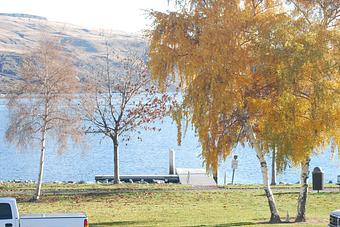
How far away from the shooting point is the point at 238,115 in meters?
26.2

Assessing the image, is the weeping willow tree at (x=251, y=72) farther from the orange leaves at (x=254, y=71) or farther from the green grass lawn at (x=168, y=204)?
the green grass lawn at (x=168, y=204)

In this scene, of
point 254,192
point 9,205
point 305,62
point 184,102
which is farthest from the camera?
point 254,192

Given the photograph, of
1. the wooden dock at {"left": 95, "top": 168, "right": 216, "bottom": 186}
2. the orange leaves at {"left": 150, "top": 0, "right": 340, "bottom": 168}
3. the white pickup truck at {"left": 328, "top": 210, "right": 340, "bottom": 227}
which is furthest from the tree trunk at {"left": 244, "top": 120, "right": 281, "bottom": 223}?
the wooden dock at {"left": 95, "top": 168, "right": 216, "bottom": 186}

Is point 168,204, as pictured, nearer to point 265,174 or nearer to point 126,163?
point 265,174

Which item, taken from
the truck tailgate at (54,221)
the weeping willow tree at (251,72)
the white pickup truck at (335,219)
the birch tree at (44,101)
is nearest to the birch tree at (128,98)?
the birch tree at (44,101)

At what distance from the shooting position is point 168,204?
34094mm

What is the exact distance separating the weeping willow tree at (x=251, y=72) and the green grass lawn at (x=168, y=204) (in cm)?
279

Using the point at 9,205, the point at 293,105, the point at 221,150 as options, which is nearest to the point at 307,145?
the point at 293,105

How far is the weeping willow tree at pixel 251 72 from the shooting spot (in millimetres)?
24109

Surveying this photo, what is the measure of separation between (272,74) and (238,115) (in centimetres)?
220

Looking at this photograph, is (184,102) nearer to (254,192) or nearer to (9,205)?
(9,205)

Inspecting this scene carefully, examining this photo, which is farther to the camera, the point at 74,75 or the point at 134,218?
the point at 74,75

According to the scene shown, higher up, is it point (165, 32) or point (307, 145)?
point (165, 32)

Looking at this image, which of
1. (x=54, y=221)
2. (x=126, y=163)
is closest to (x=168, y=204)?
(x=54, y=221)
